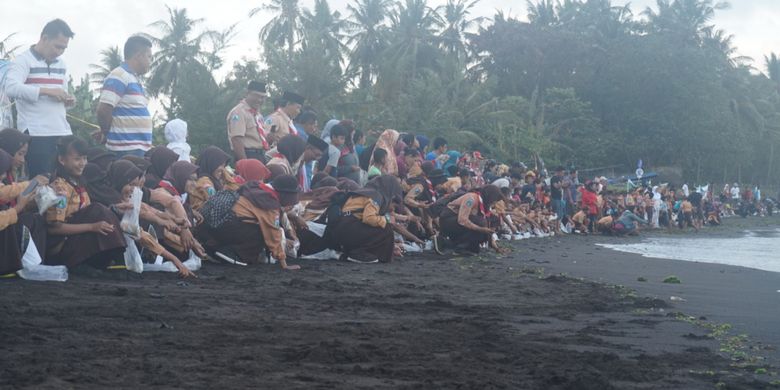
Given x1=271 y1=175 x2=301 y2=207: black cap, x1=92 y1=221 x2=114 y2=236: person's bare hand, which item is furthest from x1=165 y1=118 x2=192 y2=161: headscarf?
A: x1=92 y1=221 x2=114 y2=236: person's bare hand

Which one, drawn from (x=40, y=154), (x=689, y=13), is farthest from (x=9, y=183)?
(x=689, y=13)

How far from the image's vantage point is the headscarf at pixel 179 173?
360 inches

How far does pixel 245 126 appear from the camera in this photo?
10953 mm

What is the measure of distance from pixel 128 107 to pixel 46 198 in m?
2.27

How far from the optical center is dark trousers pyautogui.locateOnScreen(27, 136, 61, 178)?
8.00 meters

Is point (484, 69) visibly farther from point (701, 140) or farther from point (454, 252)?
point (454, 252)

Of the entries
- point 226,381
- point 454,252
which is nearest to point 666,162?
point 454,252

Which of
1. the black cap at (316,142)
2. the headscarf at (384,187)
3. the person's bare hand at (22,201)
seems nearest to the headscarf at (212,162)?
the black cap at (316,142)

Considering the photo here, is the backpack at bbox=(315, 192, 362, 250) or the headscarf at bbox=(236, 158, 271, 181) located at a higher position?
the headscarf at bbox=(236, 158, 271, 181)

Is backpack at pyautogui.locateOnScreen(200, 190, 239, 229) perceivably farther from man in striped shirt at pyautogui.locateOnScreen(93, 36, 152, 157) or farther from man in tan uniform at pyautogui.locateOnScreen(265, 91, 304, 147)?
man in tan uniform at pyautogui.locateOnScreen(265, 91, 304, 147)

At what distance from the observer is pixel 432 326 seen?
226 inches

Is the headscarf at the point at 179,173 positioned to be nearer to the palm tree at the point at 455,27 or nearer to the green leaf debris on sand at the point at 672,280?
the green leaf debris on sand at the point at 672,280

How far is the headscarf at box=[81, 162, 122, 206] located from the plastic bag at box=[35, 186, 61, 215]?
0.65m

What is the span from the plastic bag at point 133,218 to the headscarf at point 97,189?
0.14 m
